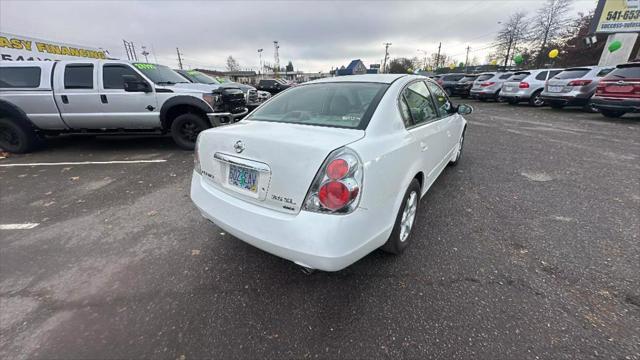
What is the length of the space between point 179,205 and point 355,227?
9.37 ft

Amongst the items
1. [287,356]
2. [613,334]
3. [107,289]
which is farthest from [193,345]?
[613,334]

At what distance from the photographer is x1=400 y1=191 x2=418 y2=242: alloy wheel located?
237 cm

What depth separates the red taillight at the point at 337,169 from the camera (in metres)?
1.65

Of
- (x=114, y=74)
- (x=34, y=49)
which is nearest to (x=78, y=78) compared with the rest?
(x=114, y=74)

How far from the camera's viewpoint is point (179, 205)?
3609 mm

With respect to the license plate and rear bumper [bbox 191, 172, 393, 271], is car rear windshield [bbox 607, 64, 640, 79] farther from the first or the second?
the license plate

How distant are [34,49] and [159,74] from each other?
9841 millimetres

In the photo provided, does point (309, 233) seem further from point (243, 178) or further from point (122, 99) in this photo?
point (122, 99)

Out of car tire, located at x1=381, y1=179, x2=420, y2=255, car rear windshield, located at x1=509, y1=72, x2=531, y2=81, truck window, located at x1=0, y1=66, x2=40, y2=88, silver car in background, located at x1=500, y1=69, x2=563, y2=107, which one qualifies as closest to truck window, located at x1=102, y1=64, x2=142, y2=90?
truck window, located at x1=0, y1=66, x2=40, y2=88

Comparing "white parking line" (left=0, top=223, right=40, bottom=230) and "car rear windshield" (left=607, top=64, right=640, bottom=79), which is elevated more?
"car rear windshield" (left=607, top=64, right=640, bottom=79)

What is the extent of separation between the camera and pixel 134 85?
5.49 meters

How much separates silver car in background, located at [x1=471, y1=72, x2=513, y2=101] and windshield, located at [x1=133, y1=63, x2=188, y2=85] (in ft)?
51.5

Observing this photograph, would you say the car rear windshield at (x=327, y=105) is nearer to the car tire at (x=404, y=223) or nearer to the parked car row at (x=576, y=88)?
the car tire at (x=404, y=223)

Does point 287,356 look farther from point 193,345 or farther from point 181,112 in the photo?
point 181,112
